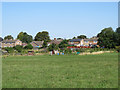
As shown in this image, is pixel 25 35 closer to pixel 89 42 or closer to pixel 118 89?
pixel 89 42

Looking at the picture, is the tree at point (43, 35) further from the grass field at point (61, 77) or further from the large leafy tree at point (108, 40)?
the grass field at point (61, 77)

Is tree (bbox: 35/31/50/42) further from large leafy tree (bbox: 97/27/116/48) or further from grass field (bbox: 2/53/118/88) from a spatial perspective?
grass field (bbox: 2/53/118/88)

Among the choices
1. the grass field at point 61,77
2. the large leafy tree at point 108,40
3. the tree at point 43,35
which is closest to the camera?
the grass field at point 61,77

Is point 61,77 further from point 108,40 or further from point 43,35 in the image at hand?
point 43,35

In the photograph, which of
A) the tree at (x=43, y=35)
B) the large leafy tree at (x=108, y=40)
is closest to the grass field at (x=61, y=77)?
the large leafy tree at (x=108, y=40)

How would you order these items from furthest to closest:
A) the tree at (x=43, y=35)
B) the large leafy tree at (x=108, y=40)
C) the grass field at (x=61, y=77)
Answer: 1. the tree at (x=43, y=35)
2. the large leafy tree at (x=108, y=40)
3. the grass field at (x=61, y=77)

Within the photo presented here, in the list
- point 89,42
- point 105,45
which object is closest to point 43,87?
point 105,45

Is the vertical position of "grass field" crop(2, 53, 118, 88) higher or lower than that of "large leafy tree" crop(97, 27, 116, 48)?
lower

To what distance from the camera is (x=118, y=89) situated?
34.8 ft

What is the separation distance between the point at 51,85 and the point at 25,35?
488ft

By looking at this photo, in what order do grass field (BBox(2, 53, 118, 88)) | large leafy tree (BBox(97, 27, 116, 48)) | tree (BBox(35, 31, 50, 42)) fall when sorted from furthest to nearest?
tree (BBox(35, 31, 50, 42)) < large leafy tree (BBox(97, 27, 116, 48)) < grass field (BBox(2, 53, 118, 88))

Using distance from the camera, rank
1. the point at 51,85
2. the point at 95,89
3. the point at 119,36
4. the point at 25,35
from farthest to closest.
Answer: the point at 25,35 < the point at 119,36 < the point at 51,85 < the point at 95,89

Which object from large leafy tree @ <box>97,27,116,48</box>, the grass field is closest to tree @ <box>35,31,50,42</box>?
large leafy tree @ <box>97,27,116,48</box>

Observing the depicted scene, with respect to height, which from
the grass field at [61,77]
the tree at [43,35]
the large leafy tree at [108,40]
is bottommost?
the grass field at [61,77]
